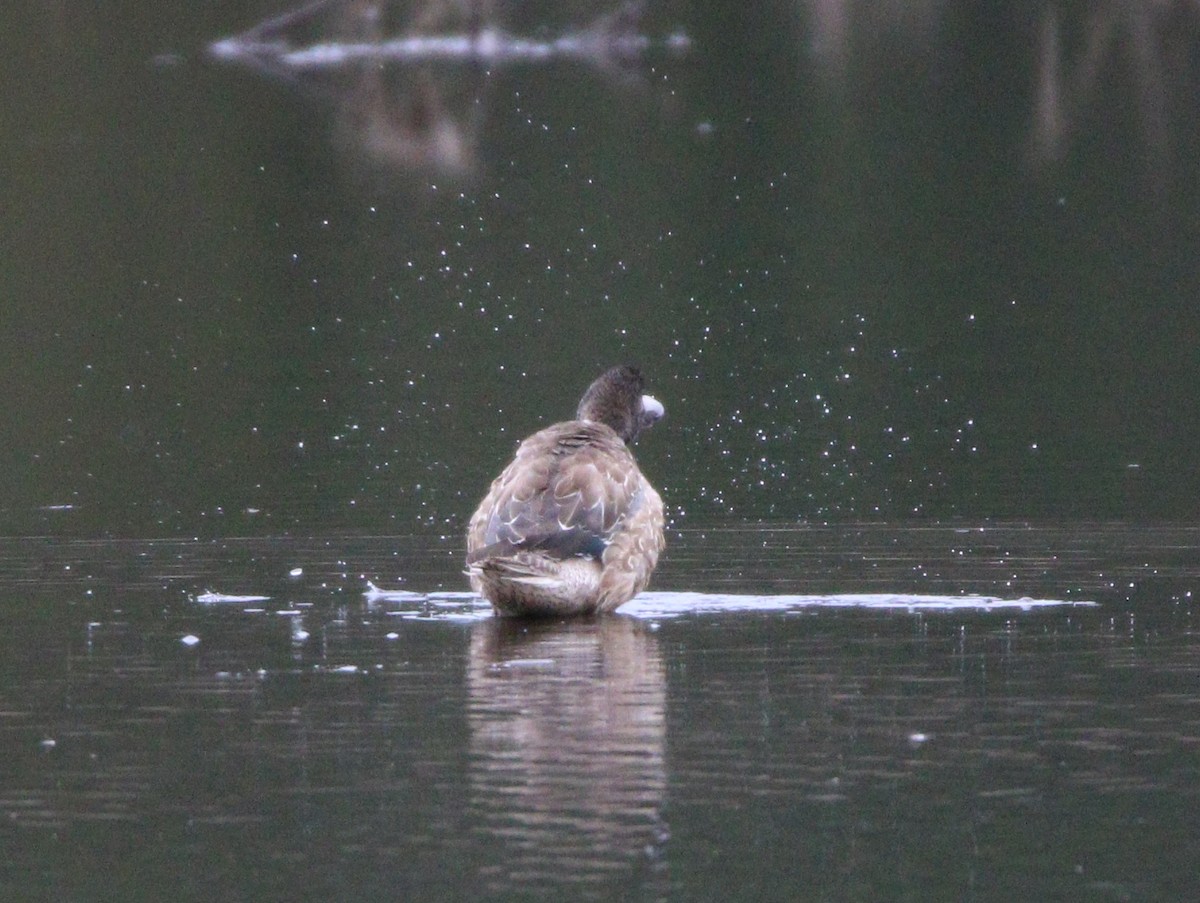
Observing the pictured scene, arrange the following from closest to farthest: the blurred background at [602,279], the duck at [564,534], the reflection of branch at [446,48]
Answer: the duck at [564,534] → the blurred background at [602,279] → the reflection of branch at [446,48]

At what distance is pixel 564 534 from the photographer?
34.9ft

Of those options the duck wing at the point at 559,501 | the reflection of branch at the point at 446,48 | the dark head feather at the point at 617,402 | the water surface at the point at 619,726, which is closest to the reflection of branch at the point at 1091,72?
the reflection of branch at the point at 446,48

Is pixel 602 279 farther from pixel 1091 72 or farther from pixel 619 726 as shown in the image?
pixel 1091 72

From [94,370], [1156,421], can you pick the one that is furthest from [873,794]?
[94,370]

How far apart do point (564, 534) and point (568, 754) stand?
2.76m

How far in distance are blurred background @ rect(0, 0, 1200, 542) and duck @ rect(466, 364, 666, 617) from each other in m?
1.88

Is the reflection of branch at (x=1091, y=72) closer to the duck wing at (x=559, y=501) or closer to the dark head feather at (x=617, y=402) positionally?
the dark head feather at (x=617, y=402)

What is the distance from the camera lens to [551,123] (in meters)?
39.3

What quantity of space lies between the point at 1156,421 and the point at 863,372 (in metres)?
2.82

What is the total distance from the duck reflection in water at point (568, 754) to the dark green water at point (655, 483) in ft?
0.07

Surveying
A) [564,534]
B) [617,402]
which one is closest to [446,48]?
[617,402]

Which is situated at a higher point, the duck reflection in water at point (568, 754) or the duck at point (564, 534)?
the duck at point (564, 534)

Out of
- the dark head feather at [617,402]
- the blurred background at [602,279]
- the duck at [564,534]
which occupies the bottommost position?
the duck at [564,534]

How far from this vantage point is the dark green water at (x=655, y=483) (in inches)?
284
